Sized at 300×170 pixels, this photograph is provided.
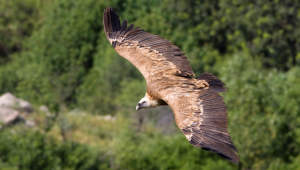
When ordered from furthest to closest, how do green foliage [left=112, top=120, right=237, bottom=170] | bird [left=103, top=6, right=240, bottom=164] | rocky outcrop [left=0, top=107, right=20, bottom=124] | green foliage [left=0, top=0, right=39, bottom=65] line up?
1. green foliage [left=0, top=0, right=39, bottom=65]
2. rocky outcrop [left=0, top=107, right=20, bottom=124]
3. green foliage [left=112, top=120, right=237, bottom=170]
4. bird [left=103, top=6, right=240, bottom=164]

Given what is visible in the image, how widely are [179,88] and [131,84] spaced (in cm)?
1671

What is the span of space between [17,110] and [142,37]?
15.9 metres

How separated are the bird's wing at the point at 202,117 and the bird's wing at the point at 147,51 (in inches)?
35.4

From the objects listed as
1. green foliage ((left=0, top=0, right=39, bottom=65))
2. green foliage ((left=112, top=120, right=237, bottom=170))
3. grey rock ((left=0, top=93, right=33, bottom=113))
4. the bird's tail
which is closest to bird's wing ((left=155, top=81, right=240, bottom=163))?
the bird's tail

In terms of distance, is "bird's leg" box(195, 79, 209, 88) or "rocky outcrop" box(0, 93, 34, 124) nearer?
"bird's leg" box(195, 79, 209, 88)

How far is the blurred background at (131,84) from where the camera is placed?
21203mm

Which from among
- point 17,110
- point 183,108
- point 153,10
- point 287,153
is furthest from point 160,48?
point 153,10

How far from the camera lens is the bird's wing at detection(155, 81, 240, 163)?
781cm

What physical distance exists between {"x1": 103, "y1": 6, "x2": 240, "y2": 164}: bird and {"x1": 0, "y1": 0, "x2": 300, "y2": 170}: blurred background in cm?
1077

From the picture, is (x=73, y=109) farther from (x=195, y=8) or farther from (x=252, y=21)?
(x=252, y=21)

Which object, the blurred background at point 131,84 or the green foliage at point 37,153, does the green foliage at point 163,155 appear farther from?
the green foliage at point 37,153

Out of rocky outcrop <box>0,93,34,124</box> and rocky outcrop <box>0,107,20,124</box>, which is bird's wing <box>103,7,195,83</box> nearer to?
rocky outcrop <box>0,93,34,124</box>

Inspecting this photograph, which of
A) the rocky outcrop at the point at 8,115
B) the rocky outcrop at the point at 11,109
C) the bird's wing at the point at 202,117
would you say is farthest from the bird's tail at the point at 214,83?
the rocky outcrop at the point at 8,115

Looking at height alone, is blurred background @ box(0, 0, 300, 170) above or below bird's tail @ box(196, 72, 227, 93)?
below
